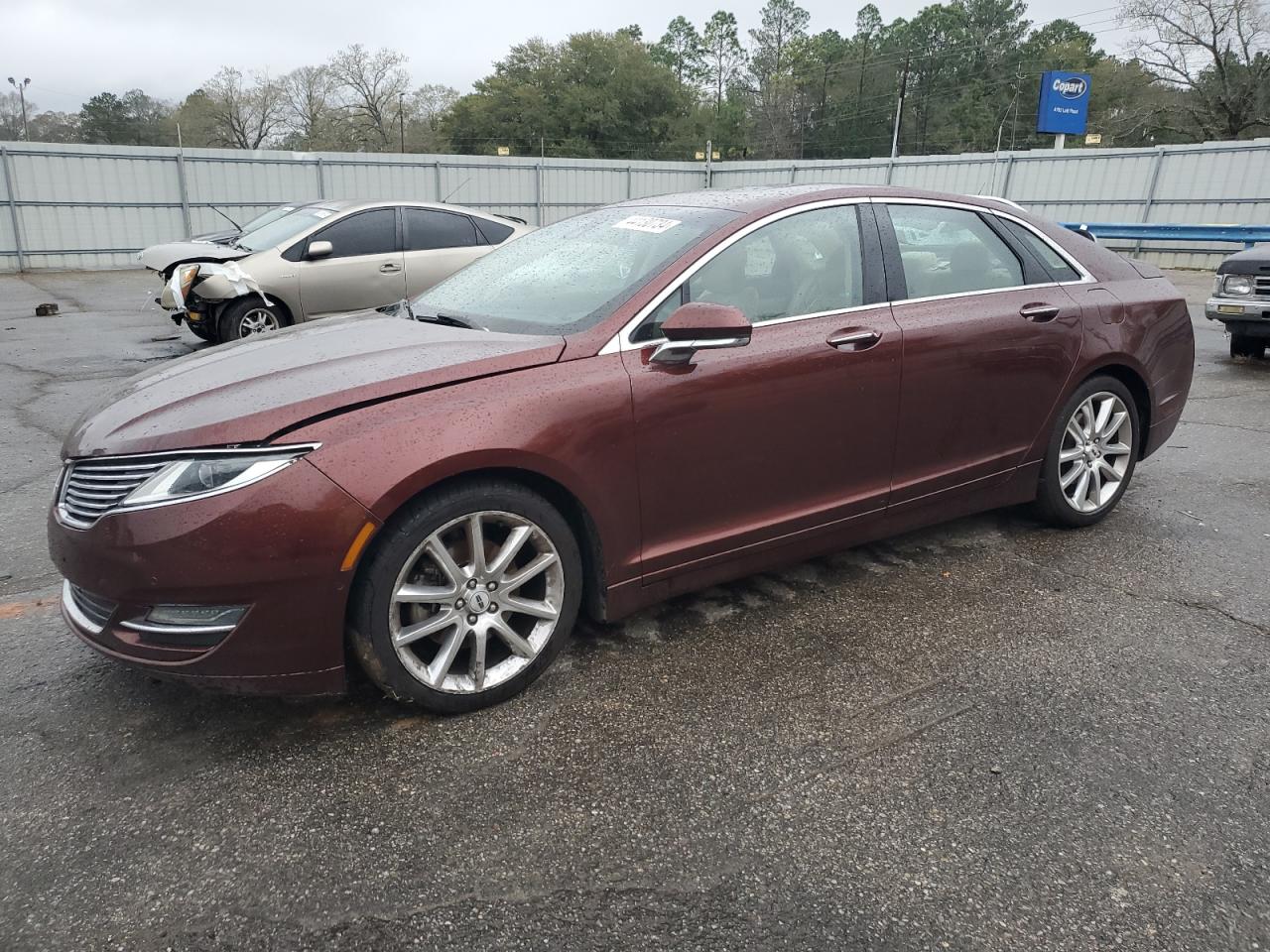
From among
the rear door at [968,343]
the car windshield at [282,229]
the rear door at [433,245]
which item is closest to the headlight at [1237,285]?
the rear door at [968,343]

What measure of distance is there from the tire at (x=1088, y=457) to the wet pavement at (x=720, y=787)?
0.56 meters

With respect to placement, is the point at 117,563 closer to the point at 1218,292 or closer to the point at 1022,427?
the point at 1022,427

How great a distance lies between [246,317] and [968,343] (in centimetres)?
716

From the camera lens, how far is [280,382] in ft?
8.90

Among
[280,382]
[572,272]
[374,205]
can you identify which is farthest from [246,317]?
[280,382]

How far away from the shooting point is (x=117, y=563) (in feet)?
7.98

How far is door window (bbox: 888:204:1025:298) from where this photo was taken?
3725mm

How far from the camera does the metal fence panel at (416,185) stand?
58.0 ft

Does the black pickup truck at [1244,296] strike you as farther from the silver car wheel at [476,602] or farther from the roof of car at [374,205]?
the silver car wheel at [476,602]

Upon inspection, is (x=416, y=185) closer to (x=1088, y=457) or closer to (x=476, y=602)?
(x=1088, y=457)

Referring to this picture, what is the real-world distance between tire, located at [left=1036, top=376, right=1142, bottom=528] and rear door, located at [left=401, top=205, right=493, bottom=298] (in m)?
6.23

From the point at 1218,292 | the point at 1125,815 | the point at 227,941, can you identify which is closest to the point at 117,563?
the point at 227,941

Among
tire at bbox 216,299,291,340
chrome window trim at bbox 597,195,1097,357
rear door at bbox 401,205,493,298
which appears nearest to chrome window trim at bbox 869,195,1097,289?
chrome window trim at bbox 597,195,1097,357

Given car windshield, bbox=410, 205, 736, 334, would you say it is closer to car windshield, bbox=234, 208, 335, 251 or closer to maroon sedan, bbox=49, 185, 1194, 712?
maroon sedan, bbox=49, 185, 1194, 712
